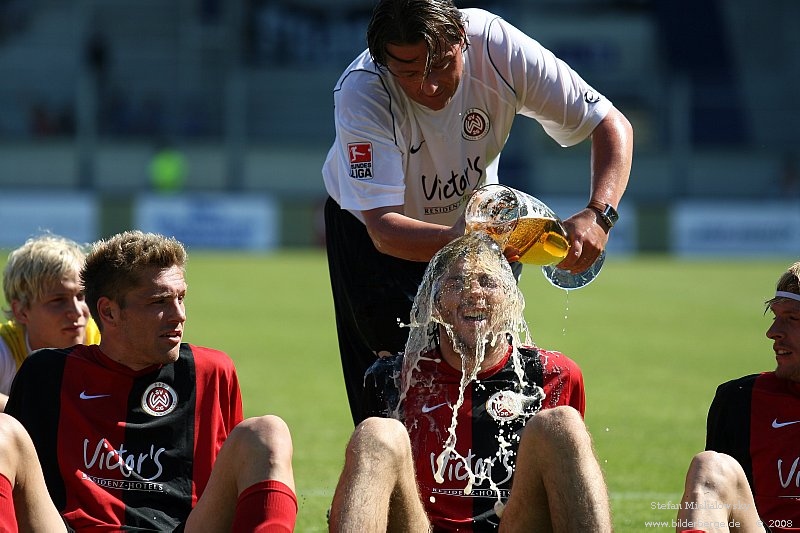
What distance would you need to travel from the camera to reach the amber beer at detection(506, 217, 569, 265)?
15.3 ft

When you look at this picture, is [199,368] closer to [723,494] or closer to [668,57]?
[723,494]

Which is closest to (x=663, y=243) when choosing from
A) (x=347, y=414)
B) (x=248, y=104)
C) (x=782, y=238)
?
(x=782, y=238)

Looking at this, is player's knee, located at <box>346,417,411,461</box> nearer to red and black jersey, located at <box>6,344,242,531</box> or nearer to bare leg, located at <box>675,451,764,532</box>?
red and black jersey, located at <box>6,344,242,531</box>

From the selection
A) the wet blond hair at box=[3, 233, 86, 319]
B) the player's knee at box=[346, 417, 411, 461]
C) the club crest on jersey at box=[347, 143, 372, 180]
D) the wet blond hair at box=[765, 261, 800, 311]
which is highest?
the club crest on jersey at box=[347, 143, 372, 180]

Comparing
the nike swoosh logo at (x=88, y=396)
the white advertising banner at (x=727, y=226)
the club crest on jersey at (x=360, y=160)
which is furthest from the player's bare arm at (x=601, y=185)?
the white advertising banner at (x=727, y=226)

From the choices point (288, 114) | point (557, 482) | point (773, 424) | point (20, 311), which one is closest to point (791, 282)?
point (773, 424)

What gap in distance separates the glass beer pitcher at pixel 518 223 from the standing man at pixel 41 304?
1.92 metres

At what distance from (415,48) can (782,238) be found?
76.9ft

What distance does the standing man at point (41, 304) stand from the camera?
5.55 metres

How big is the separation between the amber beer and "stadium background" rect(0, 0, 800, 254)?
21642mm

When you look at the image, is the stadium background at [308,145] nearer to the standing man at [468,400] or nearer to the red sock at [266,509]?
the standing man at [468,400]

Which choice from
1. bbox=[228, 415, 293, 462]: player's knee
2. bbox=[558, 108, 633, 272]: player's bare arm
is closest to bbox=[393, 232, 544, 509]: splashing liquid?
bbox=[558, 108, 633, 272]: player's bare arm

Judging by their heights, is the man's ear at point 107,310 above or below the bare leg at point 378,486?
above

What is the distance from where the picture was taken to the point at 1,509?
382cm
